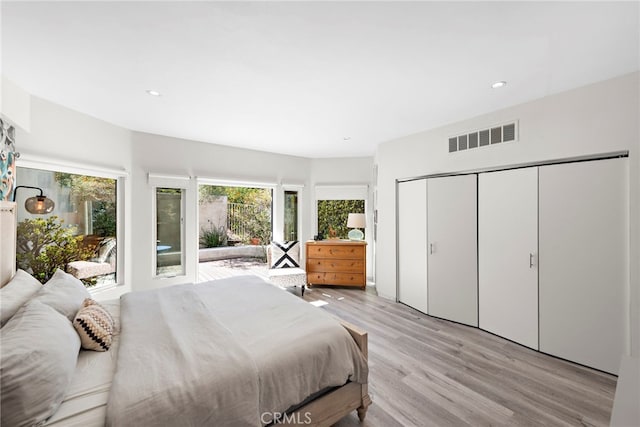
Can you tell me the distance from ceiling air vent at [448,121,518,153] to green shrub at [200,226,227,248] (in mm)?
6672

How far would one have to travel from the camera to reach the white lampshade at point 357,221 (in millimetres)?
5059

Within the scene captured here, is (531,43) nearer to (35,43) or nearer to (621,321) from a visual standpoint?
(621,321)

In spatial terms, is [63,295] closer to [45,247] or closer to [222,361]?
[222,361]

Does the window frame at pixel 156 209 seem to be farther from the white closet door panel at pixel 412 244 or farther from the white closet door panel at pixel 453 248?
the white closet door panel at pixel 453 248

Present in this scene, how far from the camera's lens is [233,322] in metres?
1.94

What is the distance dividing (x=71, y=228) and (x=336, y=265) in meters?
3.77

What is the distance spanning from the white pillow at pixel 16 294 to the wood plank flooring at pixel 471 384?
7.08 ft

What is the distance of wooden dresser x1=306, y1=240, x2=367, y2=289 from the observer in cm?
483

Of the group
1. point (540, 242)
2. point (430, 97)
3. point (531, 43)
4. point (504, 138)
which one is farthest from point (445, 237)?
point (531, 43)

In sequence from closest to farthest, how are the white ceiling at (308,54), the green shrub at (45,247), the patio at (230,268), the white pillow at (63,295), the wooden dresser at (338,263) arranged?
the white ceiling at (308,54), the white pillow at (63,295), the green shrub at (45,247), the wooden dresser at (338,263), the patio at (230,268)

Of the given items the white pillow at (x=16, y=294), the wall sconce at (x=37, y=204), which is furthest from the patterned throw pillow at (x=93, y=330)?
the wall sconce at (x=37, y=204)

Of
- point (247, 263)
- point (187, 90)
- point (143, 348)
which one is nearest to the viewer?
point (143, 348)

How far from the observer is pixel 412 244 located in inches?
152

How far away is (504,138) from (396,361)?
8.63 ft
